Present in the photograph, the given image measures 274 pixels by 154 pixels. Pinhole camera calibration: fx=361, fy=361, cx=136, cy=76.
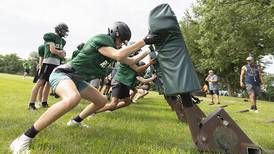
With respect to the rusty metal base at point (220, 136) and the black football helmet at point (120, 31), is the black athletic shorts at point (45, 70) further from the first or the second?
the rusty metal base at point (220, 136)

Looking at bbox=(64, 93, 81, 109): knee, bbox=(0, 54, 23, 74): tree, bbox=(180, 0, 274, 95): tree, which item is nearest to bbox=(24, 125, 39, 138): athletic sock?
bbox=(64, 93, 81, 109): knee

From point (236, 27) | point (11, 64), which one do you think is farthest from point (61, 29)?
point (11, 64)

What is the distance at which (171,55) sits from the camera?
425cm

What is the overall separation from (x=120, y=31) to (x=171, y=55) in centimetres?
90

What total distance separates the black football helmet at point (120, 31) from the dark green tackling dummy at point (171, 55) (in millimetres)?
637

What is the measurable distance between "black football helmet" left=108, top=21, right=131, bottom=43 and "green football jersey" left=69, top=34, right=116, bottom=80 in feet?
0.84

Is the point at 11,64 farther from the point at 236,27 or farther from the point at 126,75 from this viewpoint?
the point at 126,75

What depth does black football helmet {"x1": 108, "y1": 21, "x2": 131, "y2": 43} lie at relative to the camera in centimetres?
480

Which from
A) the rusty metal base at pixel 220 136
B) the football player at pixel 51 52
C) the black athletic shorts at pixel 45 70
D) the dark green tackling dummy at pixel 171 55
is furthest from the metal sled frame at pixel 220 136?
the black athletic shorts at pixel 45 70

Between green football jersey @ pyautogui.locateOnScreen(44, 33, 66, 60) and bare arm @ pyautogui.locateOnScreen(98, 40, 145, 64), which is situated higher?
bare arm @ pyautogui.locateOnScreen(98, 40, 145, 64)

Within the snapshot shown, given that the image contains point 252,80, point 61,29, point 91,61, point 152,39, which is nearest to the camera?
point 152,39

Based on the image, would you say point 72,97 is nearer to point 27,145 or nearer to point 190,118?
point 27,145

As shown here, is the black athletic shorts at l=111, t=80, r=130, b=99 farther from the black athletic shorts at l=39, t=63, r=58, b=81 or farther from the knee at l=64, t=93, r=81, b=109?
the knee at l=64, t=93, r=81, b=109

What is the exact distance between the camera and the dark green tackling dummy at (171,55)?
411cm
